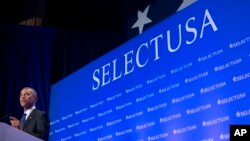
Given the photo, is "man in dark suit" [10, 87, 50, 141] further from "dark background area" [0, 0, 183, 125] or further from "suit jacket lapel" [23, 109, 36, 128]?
"dark background area" [0, 0, 183, 125]

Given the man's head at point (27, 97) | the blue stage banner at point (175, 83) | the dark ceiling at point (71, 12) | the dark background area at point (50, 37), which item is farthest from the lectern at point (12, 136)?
the dark ceiling at point (71, 12)

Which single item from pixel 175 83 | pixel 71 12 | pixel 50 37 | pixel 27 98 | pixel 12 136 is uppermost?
pixel 71 12

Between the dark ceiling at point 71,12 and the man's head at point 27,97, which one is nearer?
the man's head at point 27,97

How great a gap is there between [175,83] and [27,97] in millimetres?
2547

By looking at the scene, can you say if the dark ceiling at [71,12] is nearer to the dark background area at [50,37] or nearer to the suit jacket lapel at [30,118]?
the dark background area at [50,37]

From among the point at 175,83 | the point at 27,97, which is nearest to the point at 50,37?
the point at 27,97

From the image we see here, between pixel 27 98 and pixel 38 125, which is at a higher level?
pixel 27 98

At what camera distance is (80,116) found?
474 centimetres

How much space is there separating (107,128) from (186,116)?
109 cm

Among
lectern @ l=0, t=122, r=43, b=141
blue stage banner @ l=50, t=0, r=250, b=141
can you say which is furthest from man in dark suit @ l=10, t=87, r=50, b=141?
lectern @ l=0, t=122, r=43, b=141

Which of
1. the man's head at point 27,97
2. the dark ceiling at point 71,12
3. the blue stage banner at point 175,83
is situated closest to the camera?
the blue stage banner at point 175,83

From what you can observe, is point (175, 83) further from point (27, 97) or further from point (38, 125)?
point (27, 97)

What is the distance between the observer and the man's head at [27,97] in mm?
5512

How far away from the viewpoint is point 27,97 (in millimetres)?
5590
